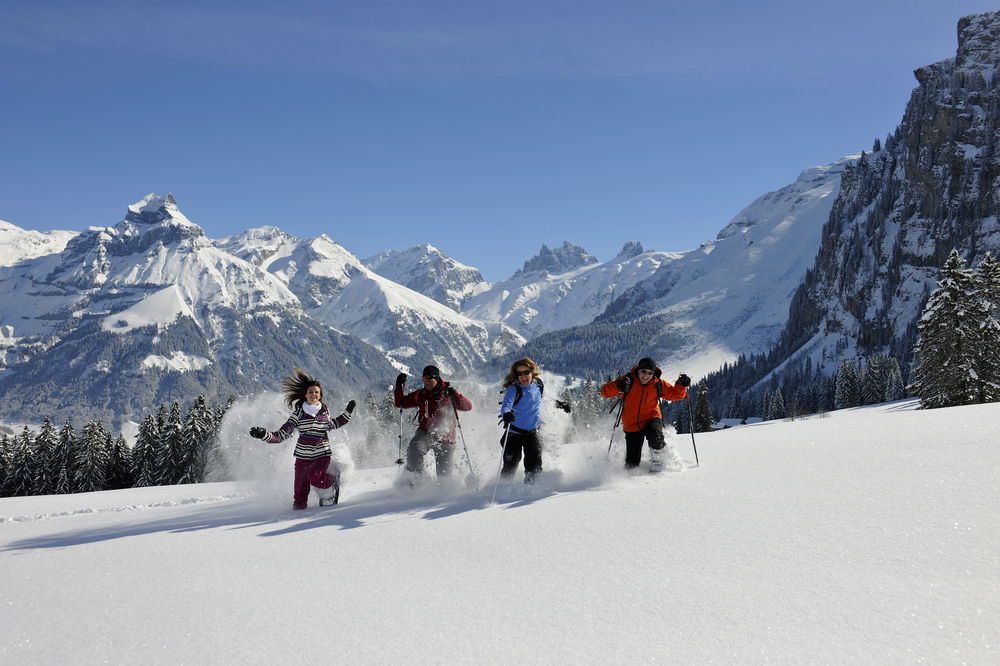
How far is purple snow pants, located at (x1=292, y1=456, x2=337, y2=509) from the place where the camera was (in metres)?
8.92

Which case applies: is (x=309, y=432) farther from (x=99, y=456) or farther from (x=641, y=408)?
(x=99, y=456)

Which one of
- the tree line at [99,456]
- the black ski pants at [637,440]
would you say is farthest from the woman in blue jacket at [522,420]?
the tree line at [99,456]

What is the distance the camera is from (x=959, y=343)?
83.4ft

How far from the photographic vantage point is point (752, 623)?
3531 mm

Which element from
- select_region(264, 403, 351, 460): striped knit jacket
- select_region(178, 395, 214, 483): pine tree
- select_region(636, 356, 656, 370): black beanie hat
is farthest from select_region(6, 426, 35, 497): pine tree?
select_region(636, 356, 656, 370): black beanie hat

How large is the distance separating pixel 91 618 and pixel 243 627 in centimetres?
149

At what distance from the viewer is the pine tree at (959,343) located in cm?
2481

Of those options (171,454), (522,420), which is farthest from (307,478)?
(171,454)

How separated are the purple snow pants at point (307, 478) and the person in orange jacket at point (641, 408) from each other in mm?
4782

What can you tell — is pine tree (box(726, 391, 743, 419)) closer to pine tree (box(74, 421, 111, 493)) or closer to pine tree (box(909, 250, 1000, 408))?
pine tree (box(909, 250, 1000, 408))

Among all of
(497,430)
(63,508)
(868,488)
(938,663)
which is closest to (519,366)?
(497,430)

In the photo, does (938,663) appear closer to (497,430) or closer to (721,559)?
(721,559)

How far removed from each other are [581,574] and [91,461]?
50933mm

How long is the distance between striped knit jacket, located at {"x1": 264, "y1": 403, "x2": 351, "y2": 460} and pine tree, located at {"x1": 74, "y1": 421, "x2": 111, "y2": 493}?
44447 mm
